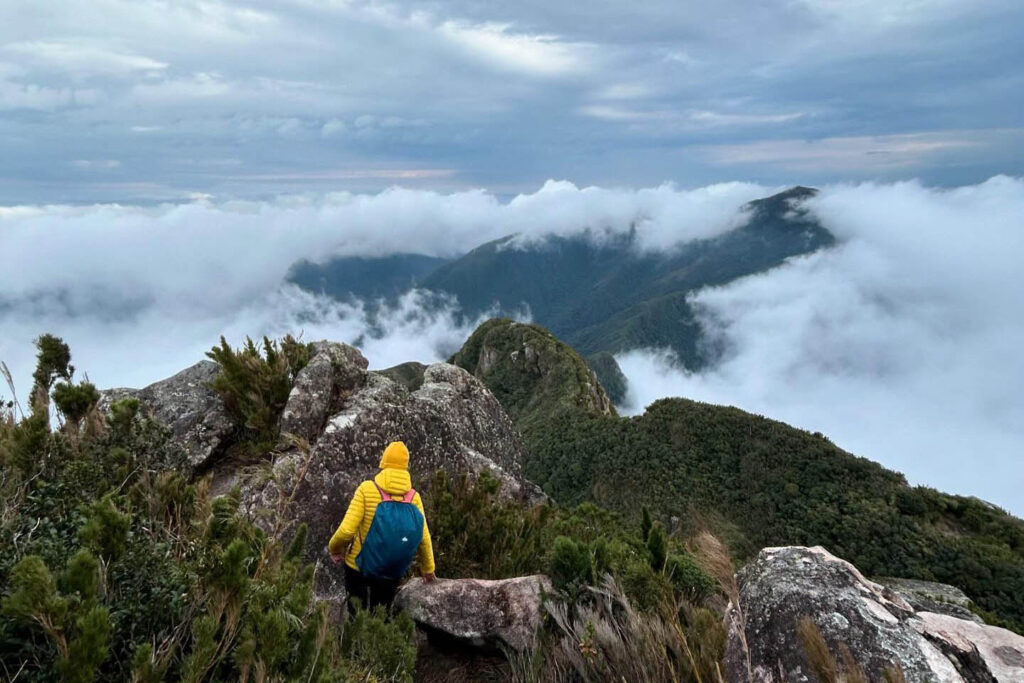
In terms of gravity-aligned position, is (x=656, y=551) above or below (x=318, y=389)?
below

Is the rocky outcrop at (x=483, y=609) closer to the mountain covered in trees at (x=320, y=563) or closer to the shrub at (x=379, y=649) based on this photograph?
the mountain covered in trees at (x=320, y=563)

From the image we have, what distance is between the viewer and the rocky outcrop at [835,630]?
3.50m

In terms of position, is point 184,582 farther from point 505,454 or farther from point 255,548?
point 505,454

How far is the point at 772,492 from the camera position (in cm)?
5600

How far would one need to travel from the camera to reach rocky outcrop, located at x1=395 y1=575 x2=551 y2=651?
473 centimetres

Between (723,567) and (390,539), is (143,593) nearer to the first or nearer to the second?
(390,539)

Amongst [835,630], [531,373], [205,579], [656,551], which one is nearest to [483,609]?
[656,551]

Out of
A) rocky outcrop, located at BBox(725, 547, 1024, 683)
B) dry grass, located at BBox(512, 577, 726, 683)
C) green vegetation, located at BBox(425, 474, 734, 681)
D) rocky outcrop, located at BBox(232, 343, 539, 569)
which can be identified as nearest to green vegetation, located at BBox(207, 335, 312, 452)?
rocky outcrop, located at BBox(232, 343, 539, 569)

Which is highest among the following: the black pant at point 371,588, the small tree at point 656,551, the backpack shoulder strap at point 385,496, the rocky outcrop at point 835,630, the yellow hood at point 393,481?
the yellow hood at point 393,481

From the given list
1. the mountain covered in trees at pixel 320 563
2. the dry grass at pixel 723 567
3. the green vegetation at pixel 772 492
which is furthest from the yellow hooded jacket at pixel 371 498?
the green vegetation at pixel 772 492

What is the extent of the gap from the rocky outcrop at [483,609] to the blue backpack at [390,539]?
15.2 inches

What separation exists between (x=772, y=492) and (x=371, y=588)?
58.8 metres

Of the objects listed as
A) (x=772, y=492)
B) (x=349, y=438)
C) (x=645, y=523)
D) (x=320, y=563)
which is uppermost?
(x=349, y=438)

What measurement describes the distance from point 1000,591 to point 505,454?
4156 cm
